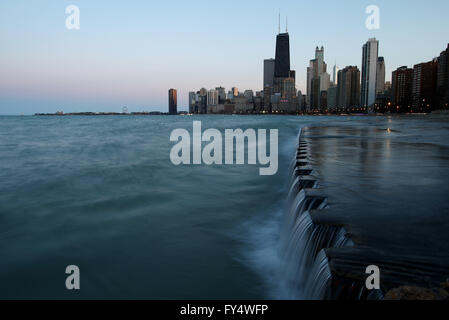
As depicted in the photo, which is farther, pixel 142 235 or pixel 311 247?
pixel 142 235

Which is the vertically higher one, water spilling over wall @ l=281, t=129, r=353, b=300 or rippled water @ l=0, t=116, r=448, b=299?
water spilling over wall @ l=281, t=129, r=353, b=300

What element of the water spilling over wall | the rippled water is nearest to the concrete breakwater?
the water spilling over wall

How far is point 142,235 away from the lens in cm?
598

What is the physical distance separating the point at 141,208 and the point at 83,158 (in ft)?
32.6

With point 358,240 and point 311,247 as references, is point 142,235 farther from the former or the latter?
point 358,240

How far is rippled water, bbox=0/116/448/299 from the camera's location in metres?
4.30

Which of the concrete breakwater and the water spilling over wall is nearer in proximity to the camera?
the concrete breakwater

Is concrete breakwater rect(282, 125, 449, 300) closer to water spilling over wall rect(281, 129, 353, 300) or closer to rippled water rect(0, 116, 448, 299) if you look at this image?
water spilling over wall rect(281, 129, 353, 300)

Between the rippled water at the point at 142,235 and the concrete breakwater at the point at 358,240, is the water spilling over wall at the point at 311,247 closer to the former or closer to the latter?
the concrete breakwater at the point at 358,240

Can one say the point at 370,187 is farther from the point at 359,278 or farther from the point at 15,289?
the point at 15,289

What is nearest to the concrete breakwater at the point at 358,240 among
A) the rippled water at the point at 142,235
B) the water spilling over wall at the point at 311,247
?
the water spilling over wall at the point at 311,247

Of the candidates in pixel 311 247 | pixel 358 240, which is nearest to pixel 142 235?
pixel 311 247

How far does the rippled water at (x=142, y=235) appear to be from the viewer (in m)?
4.30

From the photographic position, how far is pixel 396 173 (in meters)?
5.71
